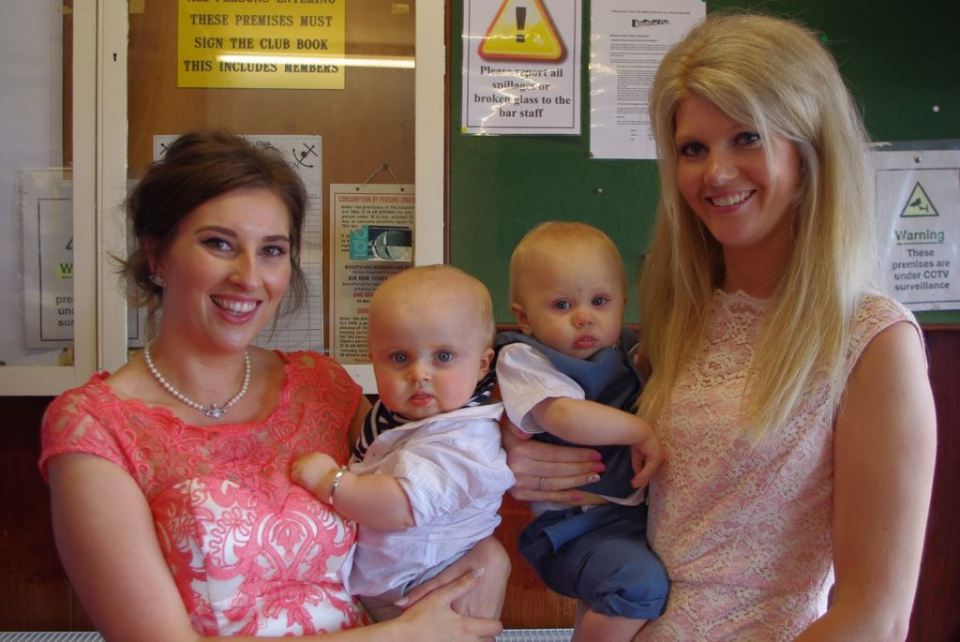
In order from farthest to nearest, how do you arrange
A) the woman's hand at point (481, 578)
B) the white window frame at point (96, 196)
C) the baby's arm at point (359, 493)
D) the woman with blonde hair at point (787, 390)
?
the white window frame at point (96, 196)
the woman's hand at point (481, 578)
the baby's arm at point (359, 493)
the woman with blonde hair at point (787, 390)

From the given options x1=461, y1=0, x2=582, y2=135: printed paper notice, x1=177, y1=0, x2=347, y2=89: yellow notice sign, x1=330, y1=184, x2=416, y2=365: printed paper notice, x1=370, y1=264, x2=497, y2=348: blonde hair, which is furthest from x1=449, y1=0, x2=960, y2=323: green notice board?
x1=370, y1=264, x2=497, y2=348: blonde hair

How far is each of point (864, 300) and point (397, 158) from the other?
4.48ft

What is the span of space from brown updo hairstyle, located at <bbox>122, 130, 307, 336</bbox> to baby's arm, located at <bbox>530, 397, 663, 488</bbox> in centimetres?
59

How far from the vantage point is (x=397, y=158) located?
7.11ft

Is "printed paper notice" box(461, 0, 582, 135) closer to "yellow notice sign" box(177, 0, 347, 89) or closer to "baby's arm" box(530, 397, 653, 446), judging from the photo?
"yellow notice sign" box(177, 0, 347, 89)

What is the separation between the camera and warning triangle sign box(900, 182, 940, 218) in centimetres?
232

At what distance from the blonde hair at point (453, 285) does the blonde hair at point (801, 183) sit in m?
0.44

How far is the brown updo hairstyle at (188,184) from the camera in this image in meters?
1.29

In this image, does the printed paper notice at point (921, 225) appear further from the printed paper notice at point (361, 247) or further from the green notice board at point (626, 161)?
the printed paper notice at point (361, 247)

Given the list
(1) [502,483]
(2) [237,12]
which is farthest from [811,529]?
(2) [237,12]

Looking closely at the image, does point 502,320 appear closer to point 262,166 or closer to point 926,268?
point 262,166

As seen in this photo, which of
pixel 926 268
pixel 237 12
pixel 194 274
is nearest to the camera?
pixel 194 274

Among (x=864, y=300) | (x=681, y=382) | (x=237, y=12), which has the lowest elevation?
(x=681, y=382)

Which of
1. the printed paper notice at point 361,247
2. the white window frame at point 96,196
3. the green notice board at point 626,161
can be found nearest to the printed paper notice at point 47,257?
the white window frame at point 96,196
